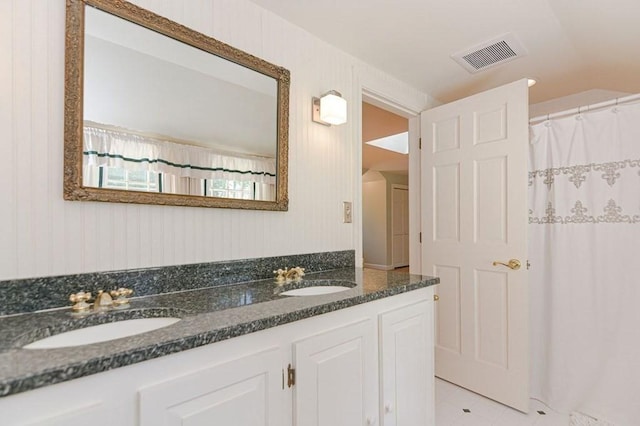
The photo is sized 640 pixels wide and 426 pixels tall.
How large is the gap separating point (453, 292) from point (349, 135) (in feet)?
4.40

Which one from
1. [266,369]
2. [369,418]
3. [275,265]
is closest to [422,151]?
[275,265]

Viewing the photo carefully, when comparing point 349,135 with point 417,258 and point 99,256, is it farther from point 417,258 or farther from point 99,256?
point 99,256

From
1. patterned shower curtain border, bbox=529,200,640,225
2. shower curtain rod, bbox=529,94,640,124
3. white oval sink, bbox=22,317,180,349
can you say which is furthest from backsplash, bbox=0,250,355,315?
shower curtain rod, bbox=529,94,640,124

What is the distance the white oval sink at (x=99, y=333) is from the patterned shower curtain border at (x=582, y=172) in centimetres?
227

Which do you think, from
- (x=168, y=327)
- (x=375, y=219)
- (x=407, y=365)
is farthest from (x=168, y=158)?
(x=375, y=219)

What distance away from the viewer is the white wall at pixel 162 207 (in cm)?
96

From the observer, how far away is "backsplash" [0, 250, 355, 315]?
0.93 metres

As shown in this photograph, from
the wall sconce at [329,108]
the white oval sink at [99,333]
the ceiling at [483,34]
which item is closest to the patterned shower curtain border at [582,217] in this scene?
the ceiling at [483,34]

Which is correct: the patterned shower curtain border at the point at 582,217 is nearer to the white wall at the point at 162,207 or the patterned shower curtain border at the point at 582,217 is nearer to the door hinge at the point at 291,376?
the white wall at the point at 162,207

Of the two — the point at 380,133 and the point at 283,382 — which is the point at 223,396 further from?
the point at 380,133

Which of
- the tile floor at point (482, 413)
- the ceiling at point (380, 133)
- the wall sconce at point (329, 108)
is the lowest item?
the tile floor at point (482, 413)

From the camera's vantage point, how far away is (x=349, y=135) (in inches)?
78.3

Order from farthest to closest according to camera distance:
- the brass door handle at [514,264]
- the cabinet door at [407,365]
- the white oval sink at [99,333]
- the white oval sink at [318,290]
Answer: the brass door handle at [514,264]
the white oval sink at [318,290]
the cabinet door at [407,365]
the white oval sink at [99,333]

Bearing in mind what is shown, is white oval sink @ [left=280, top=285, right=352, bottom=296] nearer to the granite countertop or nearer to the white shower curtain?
the granite countertop
